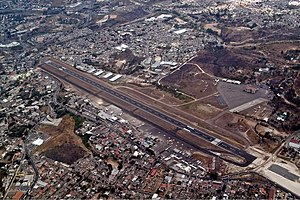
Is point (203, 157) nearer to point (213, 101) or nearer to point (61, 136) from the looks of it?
point (213, 101)

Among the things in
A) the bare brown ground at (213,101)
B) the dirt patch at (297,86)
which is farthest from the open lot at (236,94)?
the dirt patch at (297,86)

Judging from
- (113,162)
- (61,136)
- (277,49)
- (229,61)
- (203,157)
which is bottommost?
(61,136)

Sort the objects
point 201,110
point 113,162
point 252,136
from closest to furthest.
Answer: point 113,162
point 252,136
point 201,110

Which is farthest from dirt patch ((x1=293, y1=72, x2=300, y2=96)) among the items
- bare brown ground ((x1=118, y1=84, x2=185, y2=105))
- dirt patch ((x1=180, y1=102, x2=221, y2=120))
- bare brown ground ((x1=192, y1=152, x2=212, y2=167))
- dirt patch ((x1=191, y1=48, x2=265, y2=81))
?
bare brown ground ((x1=192, y1=152, x2=212, y2=167))

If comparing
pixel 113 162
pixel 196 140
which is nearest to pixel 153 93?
pixel 196 140

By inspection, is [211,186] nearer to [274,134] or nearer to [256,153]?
[256,153]

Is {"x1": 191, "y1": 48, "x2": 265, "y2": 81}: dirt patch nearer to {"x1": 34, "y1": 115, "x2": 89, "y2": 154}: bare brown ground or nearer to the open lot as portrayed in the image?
the open lot
